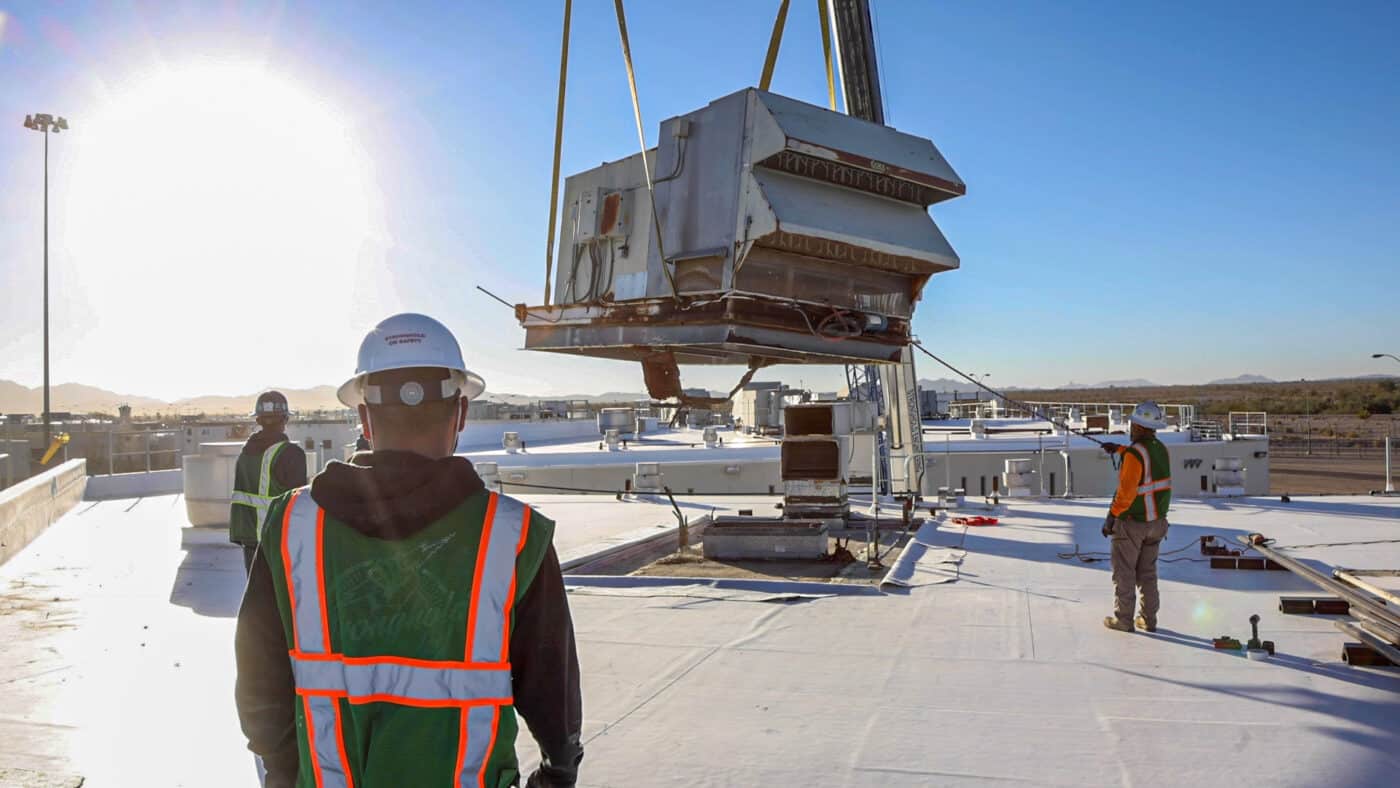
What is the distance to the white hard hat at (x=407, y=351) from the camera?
2645mm

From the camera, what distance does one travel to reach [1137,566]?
7.87 m

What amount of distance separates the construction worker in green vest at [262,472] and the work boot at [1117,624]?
255 inches

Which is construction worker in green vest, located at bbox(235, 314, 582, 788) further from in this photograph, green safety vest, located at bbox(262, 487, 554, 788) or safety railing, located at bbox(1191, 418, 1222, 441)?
safety railing, located at bbox(1191, 418, 1222, 441)

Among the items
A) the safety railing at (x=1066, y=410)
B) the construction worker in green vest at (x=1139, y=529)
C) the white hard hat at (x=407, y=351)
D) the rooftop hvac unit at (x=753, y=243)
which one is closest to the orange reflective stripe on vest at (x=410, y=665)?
the white hard hat at (x=407, y=351)

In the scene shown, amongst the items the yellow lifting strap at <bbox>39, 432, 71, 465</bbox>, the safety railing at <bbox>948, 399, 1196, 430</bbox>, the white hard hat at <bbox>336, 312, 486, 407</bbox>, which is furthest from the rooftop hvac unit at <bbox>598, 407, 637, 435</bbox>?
the white hard hat at <bbox>336, 312, 486, 407</bbox>

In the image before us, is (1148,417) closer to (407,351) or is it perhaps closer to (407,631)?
(407,351)

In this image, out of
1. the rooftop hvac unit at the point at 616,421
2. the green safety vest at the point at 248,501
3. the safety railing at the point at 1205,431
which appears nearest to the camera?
the green safety vest at the point at 248,501

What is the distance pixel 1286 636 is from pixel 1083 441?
2739cm

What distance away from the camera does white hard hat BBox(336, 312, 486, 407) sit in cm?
264

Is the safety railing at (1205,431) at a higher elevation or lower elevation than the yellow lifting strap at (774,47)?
lower

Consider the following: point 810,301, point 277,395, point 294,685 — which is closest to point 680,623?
point 810,301

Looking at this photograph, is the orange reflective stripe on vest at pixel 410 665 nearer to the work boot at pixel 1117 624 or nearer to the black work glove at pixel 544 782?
the black work glove at pixel 544 782

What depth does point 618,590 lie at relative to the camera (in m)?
10.0

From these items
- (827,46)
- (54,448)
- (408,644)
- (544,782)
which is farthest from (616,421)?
(408,644)
